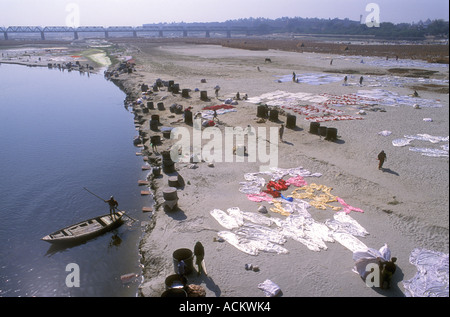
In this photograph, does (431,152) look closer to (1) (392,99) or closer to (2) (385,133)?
(2) (385,133)

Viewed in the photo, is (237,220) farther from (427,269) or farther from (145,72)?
(145,72)

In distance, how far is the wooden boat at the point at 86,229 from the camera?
1173 centimetres

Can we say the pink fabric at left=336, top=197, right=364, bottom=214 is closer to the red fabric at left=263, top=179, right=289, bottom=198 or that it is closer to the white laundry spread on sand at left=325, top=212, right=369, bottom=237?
the white laundry spread on sand at left=325, top=212, right=369, bottom=237

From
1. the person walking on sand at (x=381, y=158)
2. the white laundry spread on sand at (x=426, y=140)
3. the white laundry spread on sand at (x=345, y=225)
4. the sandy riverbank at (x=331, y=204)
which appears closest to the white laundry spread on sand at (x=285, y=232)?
the white laundry spread on sand at (x=345, y=225)

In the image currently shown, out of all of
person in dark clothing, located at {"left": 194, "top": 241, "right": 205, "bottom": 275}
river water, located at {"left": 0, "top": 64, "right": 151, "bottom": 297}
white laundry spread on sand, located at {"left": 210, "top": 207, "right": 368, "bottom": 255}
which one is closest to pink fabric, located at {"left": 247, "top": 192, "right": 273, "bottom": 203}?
white laundry spread on sand, located at {"left": 210, "top": 207, "right": 368, "bottom": 255}

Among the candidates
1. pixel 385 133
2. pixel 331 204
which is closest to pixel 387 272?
pixel 331 204

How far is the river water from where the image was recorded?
35.3 feet

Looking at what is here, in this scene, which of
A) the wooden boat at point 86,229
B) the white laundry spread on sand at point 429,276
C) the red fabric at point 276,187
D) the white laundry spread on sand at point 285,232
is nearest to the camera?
the white laundry spread on sand at point 429,276

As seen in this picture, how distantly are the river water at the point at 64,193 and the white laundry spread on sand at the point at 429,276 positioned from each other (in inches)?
345

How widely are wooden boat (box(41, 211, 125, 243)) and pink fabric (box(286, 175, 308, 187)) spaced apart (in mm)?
8418

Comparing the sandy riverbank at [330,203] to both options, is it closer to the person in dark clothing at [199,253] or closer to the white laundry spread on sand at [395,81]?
the person in dark clothing at [199,253]

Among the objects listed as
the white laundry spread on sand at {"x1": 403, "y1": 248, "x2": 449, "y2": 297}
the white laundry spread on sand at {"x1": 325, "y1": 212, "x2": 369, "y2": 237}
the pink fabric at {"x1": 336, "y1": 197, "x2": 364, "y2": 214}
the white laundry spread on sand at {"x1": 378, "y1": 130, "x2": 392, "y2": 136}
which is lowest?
the white laundry spread on sand at {"x1": 403, "y1": 248, "x2": 449, "y2": 297}
